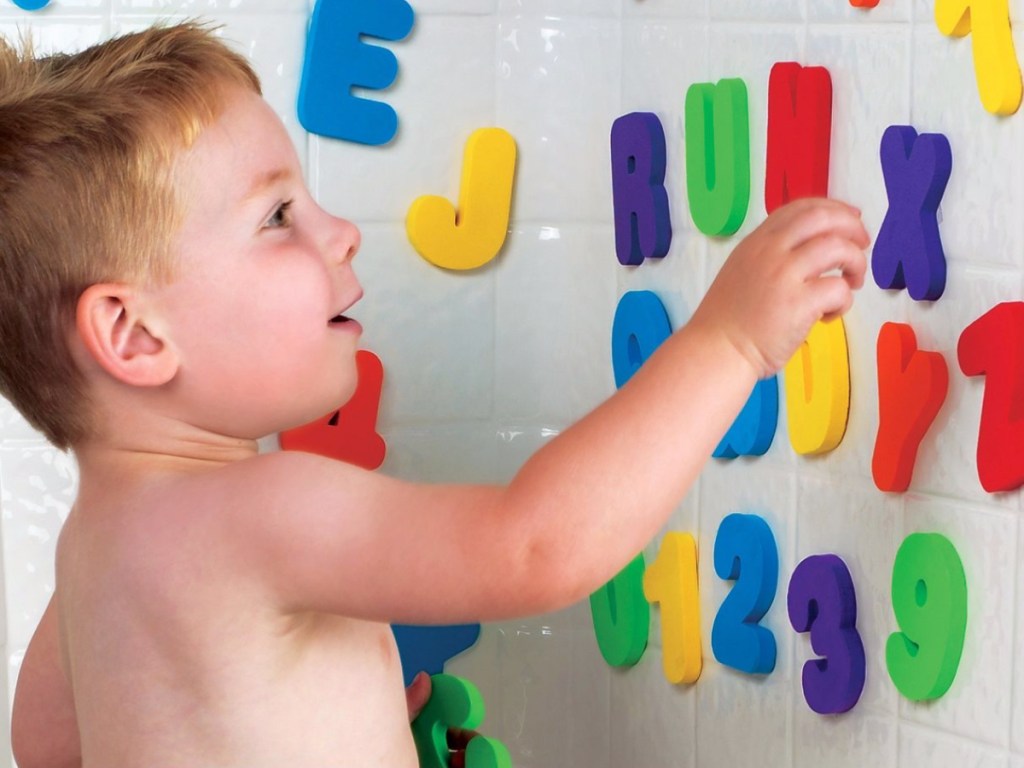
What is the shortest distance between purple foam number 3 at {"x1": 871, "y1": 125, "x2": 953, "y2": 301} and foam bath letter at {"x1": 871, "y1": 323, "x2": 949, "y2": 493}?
0.13ft

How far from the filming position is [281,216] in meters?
0.97

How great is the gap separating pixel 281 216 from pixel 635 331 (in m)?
0.51

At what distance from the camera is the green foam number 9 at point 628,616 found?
1.41 metres

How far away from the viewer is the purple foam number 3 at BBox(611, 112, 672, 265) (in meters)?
1.35

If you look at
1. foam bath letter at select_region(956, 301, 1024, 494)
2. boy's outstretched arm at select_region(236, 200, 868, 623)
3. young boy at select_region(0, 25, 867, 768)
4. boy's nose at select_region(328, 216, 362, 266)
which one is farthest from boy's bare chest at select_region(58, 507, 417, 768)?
foam bath letter at select_region(956, 301, 1024, 494)

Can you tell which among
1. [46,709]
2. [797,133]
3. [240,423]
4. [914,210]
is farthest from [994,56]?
[46,709]

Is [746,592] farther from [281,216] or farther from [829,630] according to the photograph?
[281,216]

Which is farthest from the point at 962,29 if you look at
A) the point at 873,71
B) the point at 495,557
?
the point at 495,557

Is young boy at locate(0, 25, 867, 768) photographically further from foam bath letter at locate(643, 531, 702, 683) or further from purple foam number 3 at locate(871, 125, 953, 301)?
foam bath letter at locate(643, 531, 702, 683)

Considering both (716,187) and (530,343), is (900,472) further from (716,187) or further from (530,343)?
(530,343)

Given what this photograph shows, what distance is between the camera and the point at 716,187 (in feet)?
4.09

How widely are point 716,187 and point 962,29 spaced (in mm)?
309

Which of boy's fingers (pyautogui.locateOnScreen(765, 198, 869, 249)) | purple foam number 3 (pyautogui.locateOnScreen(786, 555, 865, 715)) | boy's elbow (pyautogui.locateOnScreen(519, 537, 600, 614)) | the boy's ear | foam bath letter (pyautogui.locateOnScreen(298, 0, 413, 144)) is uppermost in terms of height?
foam bath letter (pyautogui.locateOnScreen(298, 0, 413, 144))

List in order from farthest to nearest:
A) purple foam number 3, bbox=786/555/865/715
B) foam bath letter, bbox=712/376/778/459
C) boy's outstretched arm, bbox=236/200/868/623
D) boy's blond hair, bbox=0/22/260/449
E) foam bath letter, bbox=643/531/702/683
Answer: foam bath letter, bbox=643/531/702/683, foam bath letter, bbox=712/376/778/459, purple foam number 3, bbox=786/555/865/715, boy's blond hair, bbox=0/22/260/449, boy's outstretched arm, bbox=236/200/868/623
